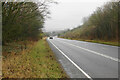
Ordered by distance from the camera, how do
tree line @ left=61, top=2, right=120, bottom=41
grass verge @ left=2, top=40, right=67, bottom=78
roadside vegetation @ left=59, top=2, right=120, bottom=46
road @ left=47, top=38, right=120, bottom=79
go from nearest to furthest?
grass verge @ left=2, top=40, right=67, bottom=78
road @ left=47, top=38, right=120, bottom=79
roadside vegetation @ left=59, top=2, right=120, bottom=46
tree line @ left=61, top=2, right=120, bottom=41

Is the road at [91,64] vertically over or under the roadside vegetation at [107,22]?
under

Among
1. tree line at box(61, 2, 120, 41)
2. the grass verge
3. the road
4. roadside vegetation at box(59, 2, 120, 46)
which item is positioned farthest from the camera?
tree line at box(61, 2, 120, 41)

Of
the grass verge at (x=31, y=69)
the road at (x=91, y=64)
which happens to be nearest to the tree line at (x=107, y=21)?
the road at (x=91, y=64)

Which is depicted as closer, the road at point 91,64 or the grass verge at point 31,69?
the grass verge at point 31,69

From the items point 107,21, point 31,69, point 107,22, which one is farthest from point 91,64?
point 107,22

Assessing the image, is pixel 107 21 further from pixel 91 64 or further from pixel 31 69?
pixel 31 69

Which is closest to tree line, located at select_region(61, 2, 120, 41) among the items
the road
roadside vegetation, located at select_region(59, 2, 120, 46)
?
roadside vegetation, located at select_region(59, 2, 120, 46)

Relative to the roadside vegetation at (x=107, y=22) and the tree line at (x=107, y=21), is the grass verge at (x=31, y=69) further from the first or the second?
the tree line at (x=107, y=21)

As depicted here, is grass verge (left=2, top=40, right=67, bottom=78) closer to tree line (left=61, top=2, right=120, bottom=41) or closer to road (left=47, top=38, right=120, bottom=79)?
road (left=47, top=38, right=120, bottom=79)

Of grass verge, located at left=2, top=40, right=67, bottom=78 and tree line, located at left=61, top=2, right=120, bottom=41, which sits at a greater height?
tree line, located at left=61, top=2, right=120, bottom=41

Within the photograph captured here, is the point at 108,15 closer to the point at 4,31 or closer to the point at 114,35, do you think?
the point at 114,35

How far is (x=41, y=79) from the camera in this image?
4.96m

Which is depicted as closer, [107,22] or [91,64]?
[91,64]

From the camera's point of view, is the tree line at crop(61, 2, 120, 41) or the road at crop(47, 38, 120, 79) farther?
the tree line at crop(61, 2, 120, 41)
